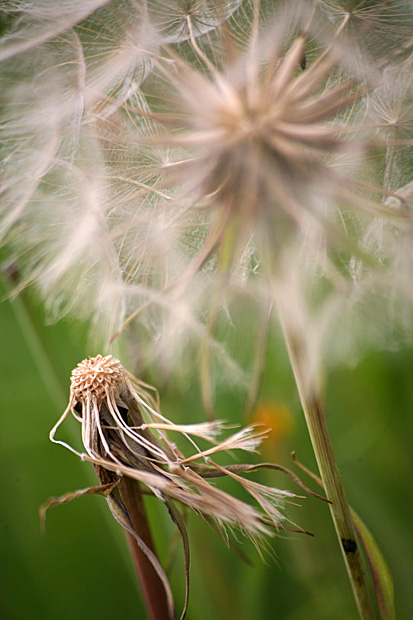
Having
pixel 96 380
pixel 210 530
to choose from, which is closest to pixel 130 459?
pixel 96 380

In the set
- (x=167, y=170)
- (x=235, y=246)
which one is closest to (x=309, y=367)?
(x=235, y=246)

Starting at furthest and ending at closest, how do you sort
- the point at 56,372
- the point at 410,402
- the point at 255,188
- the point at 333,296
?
the point at 410,402, the point at 56,372, the point at 333,296, the point at 255,188

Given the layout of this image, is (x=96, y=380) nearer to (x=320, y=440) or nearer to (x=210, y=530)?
(x=320, y=440)

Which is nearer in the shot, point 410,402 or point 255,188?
point 255,188

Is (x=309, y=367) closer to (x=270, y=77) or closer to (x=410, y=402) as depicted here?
(x=270, y=77)

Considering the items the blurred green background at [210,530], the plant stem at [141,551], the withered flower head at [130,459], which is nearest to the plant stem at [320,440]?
the withered flower head at [130,459]

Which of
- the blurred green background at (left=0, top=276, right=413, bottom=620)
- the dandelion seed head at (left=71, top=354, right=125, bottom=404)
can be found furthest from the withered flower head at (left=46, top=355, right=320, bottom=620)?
the blurred green background at (left=0, top=276, right=413, bottom=620)

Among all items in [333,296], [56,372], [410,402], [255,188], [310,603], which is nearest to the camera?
[255,188]
